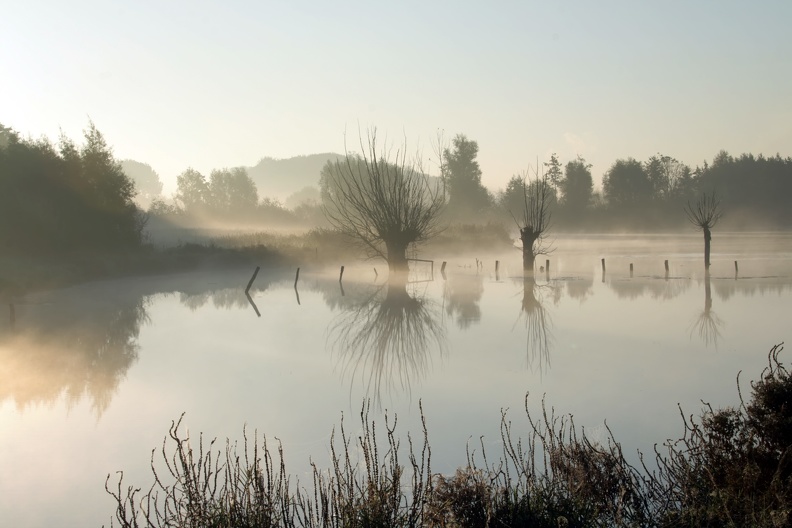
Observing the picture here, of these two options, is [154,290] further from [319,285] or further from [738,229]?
[738,229]

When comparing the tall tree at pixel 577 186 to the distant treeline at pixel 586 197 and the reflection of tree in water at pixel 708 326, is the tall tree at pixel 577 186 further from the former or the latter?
the reflection of tree in water at pixel 708 326

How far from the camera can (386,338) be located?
18.1 metres

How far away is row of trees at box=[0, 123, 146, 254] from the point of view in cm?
3177

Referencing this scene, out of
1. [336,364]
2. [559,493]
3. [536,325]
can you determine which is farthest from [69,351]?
[559,493]

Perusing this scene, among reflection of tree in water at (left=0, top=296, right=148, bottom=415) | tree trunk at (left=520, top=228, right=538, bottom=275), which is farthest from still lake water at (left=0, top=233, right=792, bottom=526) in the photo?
tree trunk at (left=520, top=228, right=538, bottom=275)

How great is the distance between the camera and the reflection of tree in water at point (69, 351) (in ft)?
41.6

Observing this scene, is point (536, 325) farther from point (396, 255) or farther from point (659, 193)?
point (659, 193)

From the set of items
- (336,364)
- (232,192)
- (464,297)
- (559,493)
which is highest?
(232,192)

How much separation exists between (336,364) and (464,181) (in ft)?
233

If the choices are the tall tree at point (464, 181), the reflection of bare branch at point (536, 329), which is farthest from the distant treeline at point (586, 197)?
the reflection of bare branch at point (536, 329)

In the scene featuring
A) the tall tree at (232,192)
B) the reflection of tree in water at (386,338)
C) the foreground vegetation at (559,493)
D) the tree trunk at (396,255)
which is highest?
the tall tree at (232,192)

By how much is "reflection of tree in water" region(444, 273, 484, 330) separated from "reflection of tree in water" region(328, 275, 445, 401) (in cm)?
64

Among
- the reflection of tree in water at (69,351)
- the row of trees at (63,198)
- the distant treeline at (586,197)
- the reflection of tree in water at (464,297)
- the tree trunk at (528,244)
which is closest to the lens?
the reflection of tree in water at (69,351)

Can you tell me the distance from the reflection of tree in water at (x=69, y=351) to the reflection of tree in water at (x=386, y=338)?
460 centimetres
